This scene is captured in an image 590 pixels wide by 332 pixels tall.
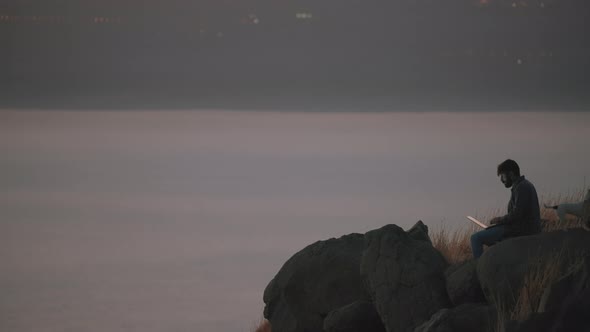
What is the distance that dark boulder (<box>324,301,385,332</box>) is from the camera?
43.1ft

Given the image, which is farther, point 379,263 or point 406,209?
point 406,209

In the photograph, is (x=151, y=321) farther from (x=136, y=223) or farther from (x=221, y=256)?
(x=136, y=223)

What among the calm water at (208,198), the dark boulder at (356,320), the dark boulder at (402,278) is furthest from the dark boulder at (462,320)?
the calm water at (208,198)

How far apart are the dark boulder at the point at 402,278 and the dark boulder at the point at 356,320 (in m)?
0.21

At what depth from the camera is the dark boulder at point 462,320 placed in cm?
1108

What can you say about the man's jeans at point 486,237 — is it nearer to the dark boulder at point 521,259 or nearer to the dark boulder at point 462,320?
the dark boulder at point 521,259

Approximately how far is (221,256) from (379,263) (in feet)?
83.0

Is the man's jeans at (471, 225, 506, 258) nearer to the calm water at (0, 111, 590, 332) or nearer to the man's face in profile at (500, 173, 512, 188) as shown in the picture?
the man's face in profile at (500, 173, 512, 188)

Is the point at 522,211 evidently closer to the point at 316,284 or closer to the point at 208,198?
the point at 316,284

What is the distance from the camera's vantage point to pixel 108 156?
287 feet

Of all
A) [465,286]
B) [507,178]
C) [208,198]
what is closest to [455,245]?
[507,178]

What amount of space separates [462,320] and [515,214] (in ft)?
7.25

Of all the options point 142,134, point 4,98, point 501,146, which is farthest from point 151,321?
point 4,98

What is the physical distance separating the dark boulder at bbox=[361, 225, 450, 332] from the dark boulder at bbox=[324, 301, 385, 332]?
0.21 metres
